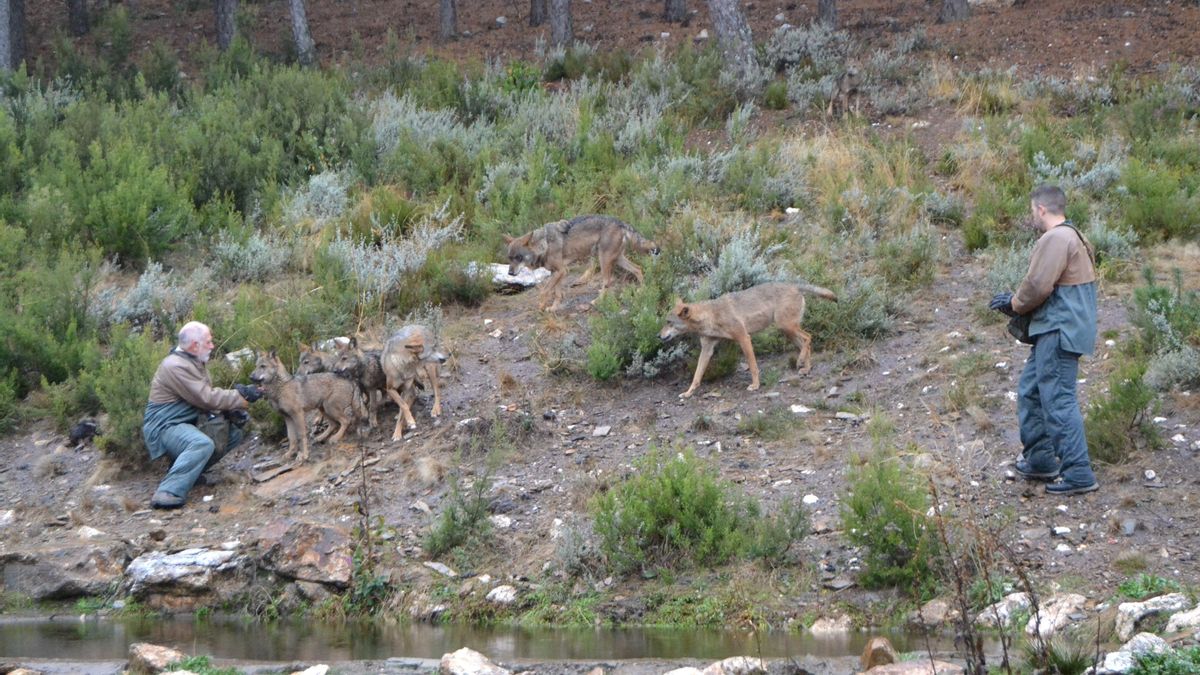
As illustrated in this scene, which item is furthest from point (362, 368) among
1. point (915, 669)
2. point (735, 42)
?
point (735, 42)

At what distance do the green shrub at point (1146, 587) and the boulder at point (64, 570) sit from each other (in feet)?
24.9

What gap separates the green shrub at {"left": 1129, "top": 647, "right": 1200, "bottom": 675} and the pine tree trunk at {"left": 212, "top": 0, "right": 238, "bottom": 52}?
2562 centimetres

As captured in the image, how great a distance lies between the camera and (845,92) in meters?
20.7

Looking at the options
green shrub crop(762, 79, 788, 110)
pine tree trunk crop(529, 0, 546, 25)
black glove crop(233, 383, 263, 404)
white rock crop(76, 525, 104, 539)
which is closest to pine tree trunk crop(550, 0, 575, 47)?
pine tree trunk crop(529, 0, 546, 25)

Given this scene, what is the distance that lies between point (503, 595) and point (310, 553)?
163cm

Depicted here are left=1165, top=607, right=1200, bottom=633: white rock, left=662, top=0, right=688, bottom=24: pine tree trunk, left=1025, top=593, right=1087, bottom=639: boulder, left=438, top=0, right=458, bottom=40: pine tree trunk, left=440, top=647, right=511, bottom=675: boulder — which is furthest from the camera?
left=662, top=0, right=688, bottom=24: pine tree trunk

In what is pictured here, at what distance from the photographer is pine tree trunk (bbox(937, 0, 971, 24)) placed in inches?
1038

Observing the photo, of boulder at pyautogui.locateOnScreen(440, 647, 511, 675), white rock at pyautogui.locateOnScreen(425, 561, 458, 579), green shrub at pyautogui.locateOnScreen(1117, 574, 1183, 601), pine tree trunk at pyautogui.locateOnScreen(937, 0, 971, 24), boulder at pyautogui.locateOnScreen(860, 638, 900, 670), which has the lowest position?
white rock at pyautogui.locateOnScreen(425, 561, 458, 579)

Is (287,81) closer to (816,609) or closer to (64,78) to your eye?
(64,78)

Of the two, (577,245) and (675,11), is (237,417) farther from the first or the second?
(675,11)

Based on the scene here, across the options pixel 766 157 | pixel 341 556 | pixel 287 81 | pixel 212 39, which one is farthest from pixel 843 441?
pixel 212 39

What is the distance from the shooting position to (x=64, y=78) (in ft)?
75.9

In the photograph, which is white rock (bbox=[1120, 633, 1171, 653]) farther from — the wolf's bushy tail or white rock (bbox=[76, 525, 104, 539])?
white rock (bbox=[76, 525, 104, 539])

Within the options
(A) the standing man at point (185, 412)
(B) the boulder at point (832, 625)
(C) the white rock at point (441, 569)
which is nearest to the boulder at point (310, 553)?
(C) the white rock at point (441, 569)
